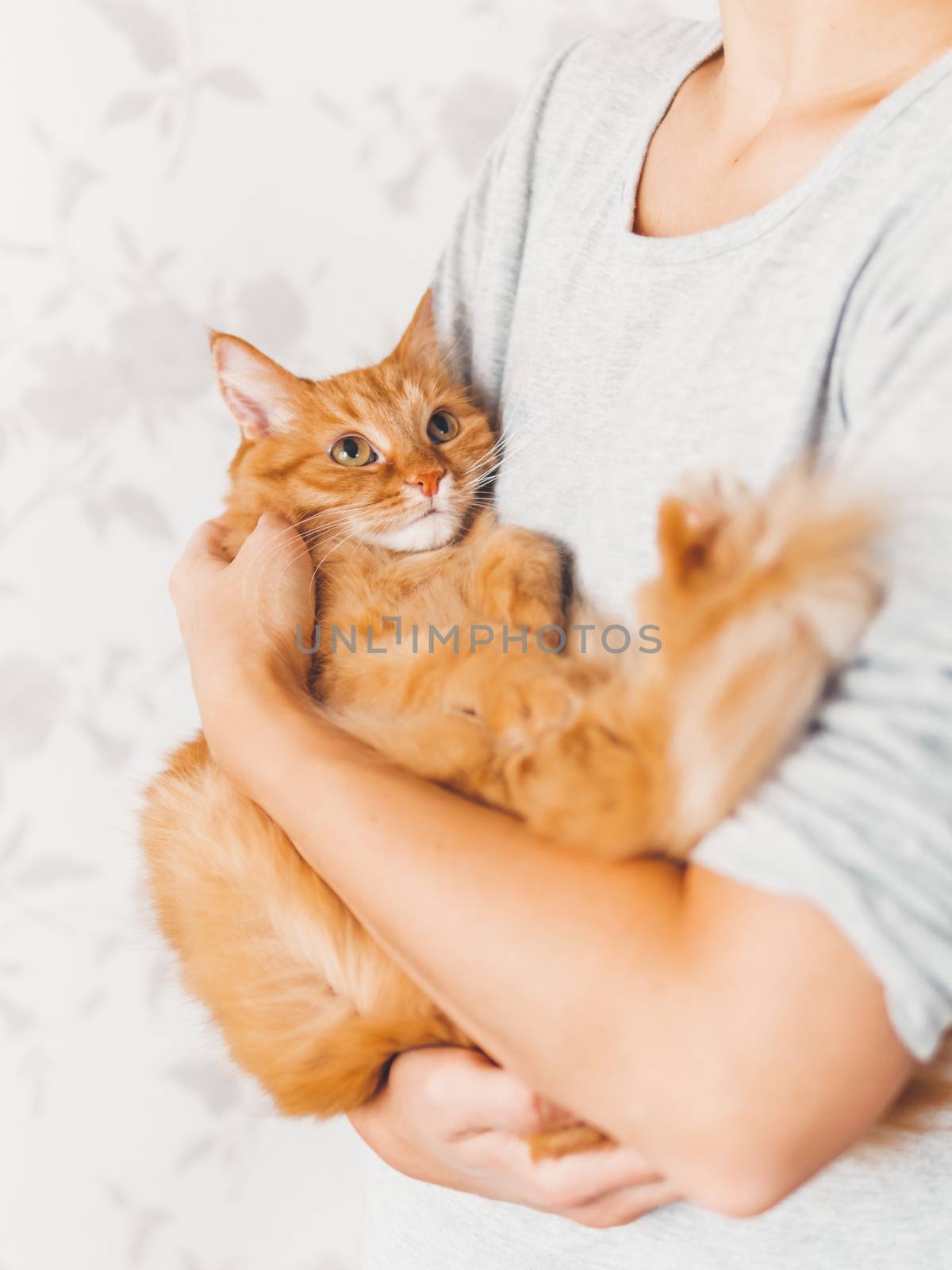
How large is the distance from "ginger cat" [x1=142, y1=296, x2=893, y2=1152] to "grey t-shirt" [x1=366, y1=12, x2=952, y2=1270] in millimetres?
50

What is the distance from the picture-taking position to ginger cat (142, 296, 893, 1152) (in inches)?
27.8

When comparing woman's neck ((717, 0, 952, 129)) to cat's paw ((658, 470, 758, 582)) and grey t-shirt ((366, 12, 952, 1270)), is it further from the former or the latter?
cat's paw ((658, 470, 758, 582))

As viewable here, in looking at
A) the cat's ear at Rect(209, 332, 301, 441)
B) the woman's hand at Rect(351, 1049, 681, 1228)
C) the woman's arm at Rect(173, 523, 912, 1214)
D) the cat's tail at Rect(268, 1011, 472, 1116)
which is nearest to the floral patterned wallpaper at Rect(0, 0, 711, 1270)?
the cat's ear at Rect(209, 332, 301, 441)

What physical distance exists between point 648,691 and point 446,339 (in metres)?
0.80

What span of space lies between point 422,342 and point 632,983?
1.05m

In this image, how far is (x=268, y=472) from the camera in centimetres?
150

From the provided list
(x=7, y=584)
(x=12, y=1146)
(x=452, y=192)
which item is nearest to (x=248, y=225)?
(x=452, y=192)

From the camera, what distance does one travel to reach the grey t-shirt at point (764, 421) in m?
0.61

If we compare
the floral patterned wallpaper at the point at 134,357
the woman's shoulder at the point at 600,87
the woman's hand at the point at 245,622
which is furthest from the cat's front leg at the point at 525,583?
the floral patterned wallpaper at the point at 134,357

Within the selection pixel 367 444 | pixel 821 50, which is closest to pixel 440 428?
pixel 367 444

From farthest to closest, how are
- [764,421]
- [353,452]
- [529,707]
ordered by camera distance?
[353,452] → [529,707] → [764,421]

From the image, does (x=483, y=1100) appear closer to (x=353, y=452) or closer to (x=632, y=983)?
(x=632, y=983)

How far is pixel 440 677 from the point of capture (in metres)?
1.07

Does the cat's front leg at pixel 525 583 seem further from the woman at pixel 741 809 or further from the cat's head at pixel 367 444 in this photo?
the cat's head at pixel 367 444
